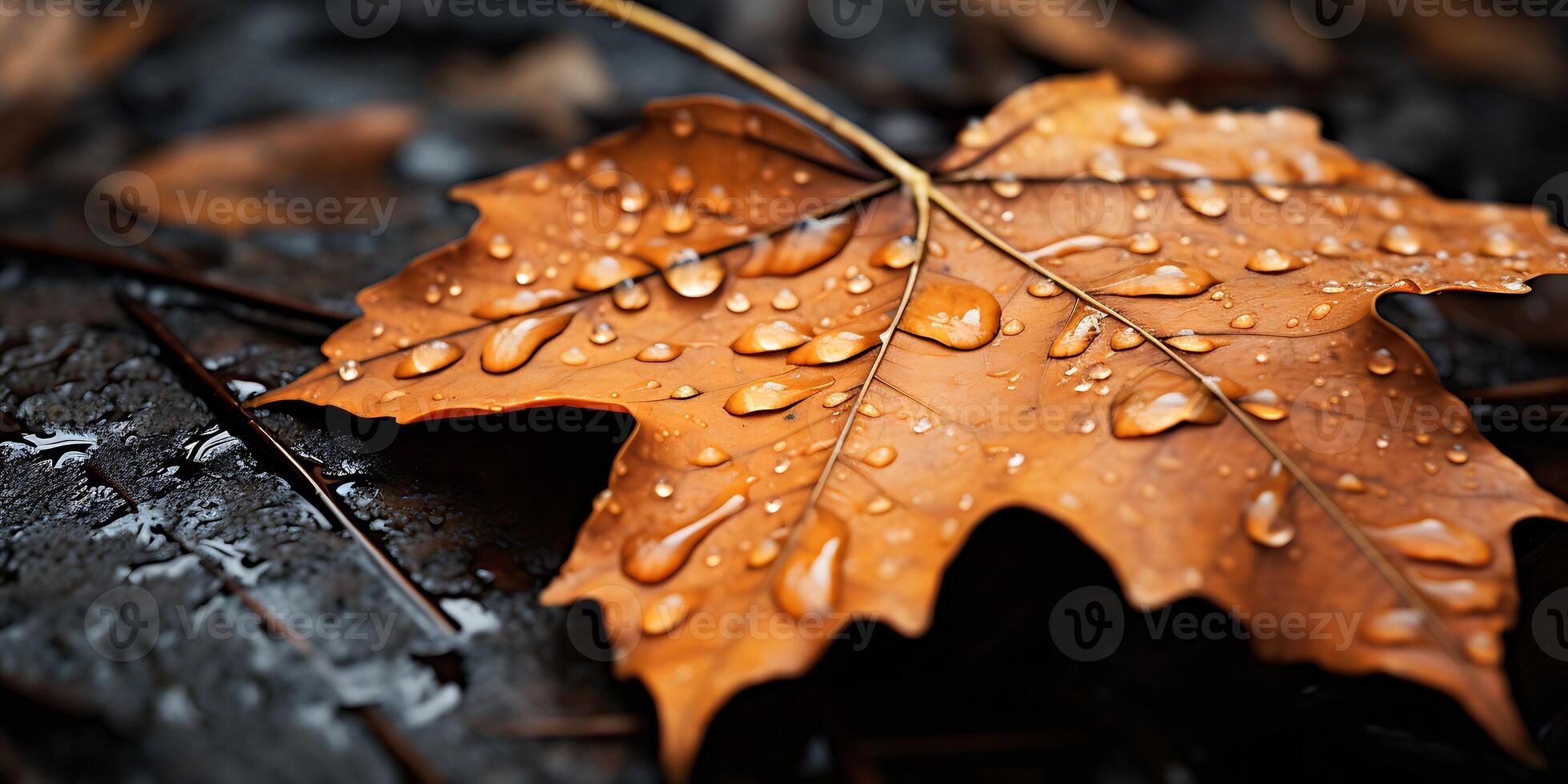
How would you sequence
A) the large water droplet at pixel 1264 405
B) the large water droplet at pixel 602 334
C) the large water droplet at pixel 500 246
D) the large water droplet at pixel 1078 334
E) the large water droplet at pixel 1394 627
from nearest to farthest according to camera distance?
the large water droplet at pixel 1394 627 → the large water droplet at pixel 1264 405 → the large water droplet at pixel 1078 334 → the large water droplet at pixel 602 334 → the large water droplet at pixel 500 246

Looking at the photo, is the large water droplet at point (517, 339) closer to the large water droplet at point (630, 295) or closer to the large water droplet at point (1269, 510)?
the large water droplet at point (630, 295)

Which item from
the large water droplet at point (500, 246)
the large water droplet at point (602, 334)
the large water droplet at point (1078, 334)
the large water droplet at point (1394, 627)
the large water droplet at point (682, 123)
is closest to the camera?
the large water droplet at point (1394, 627)

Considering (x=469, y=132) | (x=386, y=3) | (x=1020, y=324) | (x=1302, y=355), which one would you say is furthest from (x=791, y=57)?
(x=1302, y=355)

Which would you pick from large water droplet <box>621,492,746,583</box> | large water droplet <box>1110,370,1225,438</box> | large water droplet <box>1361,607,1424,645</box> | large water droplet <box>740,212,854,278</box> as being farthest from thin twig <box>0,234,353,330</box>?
large water droplet <box>1361,607,1424,645</box>

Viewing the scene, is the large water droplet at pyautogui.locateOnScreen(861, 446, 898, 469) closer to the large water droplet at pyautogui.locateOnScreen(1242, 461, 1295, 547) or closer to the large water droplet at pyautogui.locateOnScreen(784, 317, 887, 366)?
the large water droplet at pyautogui.locateOnScreen(784, 317, 887, 366)

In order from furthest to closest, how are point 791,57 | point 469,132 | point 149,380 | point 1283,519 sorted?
point 791,57 → point 469,132 → point 149,380 → point 1283,519

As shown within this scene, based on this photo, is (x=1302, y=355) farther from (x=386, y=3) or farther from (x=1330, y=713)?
(x=386, y=3)

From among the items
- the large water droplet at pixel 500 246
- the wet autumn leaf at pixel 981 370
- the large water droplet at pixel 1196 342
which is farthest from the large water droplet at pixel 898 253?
the large water droplet at pixel 500 246
